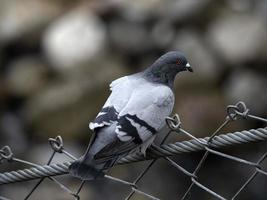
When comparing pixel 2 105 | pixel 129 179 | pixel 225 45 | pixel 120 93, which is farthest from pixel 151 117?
pixel 2 105

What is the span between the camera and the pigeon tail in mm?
2502

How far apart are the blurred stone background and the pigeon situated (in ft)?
8.14

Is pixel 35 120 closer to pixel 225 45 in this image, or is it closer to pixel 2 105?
pixel 2 105

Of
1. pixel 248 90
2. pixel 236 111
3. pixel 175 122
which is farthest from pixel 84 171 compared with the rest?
pixel 248 90

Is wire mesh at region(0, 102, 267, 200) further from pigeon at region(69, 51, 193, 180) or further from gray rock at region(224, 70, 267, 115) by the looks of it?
gray rock at region(224, 70, 267, 115)

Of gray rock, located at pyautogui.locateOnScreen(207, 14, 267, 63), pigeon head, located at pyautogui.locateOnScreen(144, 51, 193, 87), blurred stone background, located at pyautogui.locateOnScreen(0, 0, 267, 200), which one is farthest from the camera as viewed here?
gray rock, located at pyautogui.locateOnScreen(207, 14, 267, 63)

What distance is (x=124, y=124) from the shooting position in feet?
8.96

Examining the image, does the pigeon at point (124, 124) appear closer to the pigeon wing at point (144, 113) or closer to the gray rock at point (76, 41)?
the pigeon wing at point (144, 113)

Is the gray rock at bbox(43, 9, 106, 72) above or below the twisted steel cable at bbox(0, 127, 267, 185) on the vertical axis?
below

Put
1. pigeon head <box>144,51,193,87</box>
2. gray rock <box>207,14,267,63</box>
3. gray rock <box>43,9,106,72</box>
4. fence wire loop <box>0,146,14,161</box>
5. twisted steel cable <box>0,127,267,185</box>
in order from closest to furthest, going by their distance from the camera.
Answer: twisted steel cable <box>0,127,267,185</box>, fence wire loop <box>0,146,14,161</box>, pigeon head <box>144,51,193,87</box>, gray rock <box>207,14,267,63</box>, gray rock <box>43,9,106,72</box>

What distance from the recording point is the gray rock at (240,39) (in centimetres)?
584

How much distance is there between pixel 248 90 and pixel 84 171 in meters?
3.34

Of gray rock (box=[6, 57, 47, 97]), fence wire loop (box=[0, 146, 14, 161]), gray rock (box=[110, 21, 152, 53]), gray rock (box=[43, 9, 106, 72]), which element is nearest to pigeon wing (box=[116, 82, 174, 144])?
fence wire loop (box=[0, 146, 14, 161])

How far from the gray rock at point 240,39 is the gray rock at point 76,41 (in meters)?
0.84
